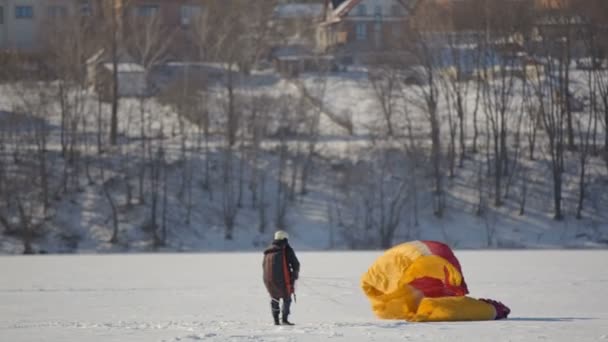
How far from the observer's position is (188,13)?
152 feet

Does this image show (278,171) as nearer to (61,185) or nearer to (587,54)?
(61,185)

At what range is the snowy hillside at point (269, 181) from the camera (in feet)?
115

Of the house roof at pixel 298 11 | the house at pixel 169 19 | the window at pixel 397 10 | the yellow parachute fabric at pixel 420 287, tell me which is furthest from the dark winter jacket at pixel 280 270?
the house roof at pixel 298 11

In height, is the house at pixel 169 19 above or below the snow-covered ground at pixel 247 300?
above

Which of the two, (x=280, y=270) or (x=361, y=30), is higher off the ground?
(x=361, y=30)

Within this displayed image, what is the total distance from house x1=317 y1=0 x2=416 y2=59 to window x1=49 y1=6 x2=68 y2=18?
1247cm

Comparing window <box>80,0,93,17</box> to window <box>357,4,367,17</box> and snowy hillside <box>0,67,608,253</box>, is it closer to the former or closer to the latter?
snowy hillside <box>0,67,608,253</box>

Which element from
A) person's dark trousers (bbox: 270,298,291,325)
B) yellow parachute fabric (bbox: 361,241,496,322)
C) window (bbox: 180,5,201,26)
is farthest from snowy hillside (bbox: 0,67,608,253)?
person's dark trousers (bbox: 270,298,291,325)

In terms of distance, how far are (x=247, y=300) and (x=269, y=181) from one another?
75.2ft

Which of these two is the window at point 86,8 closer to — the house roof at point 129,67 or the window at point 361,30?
the house roof at point 129,67

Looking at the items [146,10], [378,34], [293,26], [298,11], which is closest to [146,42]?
[146,10]

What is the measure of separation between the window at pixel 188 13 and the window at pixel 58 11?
784 centimetres

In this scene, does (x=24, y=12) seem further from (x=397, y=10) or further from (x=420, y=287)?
(x=420, y=287)

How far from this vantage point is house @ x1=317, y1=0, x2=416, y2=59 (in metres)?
45.6
